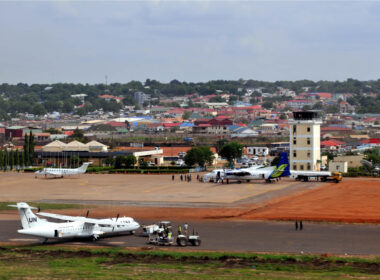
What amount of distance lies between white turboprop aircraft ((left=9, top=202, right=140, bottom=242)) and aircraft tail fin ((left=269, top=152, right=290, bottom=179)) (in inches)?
1883

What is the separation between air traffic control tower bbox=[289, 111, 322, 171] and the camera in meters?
119

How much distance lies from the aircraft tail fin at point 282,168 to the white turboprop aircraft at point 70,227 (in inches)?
1883

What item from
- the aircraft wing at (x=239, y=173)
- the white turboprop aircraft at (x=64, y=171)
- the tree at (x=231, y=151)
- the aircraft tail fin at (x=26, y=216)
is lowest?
the aircraft tail fin at (x=26, y=216)

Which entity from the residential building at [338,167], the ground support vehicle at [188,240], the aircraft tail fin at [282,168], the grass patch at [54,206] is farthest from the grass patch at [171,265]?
the residential building at [338,167]

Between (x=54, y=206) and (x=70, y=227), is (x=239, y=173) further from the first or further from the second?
(x=70, y=227)

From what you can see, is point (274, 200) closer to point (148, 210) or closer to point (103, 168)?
point (148, 210)

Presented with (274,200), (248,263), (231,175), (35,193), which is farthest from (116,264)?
(231,175)

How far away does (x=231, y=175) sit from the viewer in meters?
106

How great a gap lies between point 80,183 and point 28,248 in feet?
178

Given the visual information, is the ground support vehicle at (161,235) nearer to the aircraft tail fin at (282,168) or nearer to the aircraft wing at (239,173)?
the aircraft wing at (239,173)

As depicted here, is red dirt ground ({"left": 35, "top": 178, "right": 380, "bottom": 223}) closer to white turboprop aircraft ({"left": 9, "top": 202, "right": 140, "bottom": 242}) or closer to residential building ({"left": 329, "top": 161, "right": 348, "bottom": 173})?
white turboprop aircraft ({"left": 9, "top": 202, "right": 140, "bottom": 242})

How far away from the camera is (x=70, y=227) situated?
184 feet

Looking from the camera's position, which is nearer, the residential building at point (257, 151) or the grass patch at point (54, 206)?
the grass patch at point (54, 206)

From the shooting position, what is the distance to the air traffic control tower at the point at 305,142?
119 m
